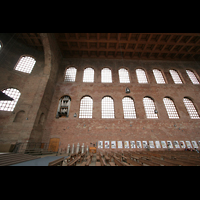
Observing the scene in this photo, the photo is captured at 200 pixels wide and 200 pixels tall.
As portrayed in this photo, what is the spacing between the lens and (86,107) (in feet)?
41.0

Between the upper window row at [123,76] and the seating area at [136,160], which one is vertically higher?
the upper window row at [123,76]

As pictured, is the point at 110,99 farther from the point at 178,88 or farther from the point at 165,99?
the point at 178,88

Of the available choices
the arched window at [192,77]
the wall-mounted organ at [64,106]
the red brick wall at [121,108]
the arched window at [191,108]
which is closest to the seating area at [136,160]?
the red brick wall at [121,108]

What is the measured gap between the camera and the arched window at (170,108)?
12.3m

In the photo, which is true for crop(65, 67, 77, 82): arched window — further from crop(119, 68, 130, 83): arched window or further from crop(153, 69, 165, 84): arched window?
crop(153, 69, 165, 84): arched window

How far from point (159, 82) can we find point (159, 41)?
19.0 ft

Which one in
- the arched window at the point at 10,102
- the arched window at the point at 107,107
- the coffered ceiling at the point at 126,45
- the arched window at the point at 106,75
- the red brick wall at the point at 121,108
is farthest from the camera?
the arched window at the point at 106,75

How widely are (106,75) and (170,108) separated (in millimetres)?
9856

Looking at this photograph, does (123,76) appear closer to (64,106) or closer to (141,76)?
(141,76)

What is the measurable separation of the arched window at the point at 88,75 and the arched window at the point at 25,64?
716 cm

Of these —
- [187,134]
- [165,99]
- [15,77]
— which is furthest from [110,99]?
[15,77]

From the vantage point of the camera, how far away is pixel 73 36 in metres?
13.8

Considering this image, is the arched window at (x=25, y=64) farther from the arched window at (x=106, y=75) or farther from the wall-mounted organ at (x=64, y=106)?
the arched window at (x=106, y=75)
